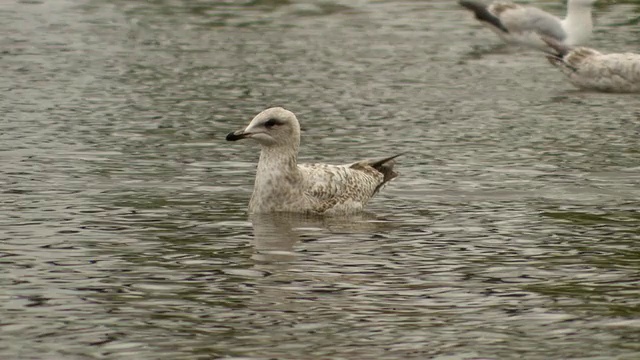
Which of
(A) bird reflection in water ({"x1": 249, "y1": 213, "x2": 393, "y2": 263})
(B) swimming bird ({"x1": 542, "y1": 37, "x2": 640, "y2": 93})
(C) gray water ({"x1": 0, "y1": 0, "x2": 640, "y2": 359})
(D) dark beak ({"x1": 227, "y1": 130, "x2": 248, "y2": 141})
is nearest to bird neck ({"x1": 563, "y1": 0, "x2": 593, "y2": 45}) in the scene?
(C) gray water ({"x1": 0, "y1": 0, "x2": 640, "y2": 359})

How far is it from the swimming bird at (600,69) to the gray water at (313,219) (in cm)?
30

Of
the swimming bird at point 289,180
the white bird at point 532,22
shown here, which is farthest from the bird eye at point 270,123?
the white bird at point 532,22

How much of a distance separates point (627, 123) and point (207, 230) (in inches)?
330

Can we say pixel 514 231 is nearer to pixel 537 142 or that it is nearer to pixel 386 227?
pixel 386 227

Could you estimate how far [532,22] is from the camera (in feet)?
97.9

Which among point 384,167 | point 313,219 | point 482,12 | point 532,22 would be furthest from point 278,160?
point 482,12

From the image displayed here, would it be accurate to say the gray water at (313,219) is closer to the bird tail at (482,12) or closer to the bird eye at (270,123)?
the bird tail at (482,12)

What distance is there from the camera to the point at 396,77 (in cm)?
2520

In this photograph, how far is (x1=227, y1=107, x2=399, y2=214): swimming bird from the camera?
50.3 ft

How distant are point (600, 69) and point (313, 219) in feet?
33.4

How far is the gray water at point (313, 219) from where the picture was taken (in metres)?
10.5

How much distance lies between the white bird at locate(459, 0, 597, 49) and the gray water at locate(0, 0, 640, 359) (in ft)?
1.17

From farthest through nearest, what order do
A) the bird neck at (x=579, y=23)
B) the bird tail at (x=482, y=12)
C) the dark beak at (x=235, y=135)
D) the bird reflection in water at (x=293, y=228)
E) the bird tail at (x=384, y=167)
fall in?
the bird tail at (x=482, y=12) → the bird neck at (x=579, y=23) → the bird tail at (x=384, y=167) → the dark beak at (x=235, y=135) → the bird reflection in water at (x=293, y=228)

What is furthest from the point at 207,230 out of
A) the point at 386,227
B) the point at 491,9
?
the point at 491,9
